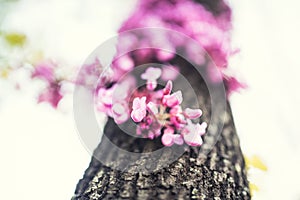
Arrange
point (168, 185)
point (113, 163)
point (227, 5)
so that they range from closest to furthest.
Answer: point (168, 185), point (113, 163), point (227, 5)

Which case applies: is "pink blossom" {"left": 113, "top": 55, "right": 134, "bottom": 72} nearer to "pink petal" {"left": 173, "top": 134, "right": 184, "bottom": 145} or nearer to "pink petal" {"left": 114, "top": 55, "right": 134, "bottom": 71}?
"pink petal" {"left": 114, "top": 55, "right": 134, "bottom": 71}

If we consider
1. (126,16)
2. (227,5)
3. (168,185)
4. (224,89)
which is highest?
(227,5)

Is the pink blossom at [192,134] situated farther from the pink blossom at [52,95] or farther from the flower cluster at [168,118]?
the pink blossom at [52,95]

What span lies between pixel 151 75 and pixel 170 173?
0.98ft

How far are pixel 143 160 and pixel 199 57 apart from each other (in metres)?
0.36

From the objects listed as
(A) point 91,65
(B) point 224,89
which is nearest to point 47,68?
(A) point 91,65

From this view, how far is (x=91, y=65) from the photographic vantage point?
1.28 m

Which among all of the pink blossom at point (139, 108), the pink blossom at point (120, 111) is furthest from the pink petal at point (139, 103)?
the pink blossom at point (120, 111)

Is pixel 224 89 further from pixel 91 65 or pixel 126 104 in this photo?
pixel 91 65

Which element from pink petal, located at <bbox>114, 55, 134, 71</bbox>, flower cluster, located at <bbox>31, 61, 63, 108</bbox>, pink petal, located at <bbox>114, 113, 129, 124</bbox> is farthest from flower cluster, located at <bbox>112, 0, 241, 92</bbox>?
flower cluster, located at <bbox>31, 61, 63, 108</bbox>

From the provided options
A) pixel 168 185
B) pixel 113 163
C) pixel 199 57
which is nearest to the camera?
pixel 168 185

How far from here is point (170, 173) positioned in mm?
1026

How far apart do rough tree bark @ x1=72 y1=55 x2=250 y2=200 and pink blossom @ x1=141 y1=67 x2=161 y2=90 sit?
0.08 metres

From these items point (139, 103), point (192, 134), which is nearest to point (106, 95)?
point (139, 103)
